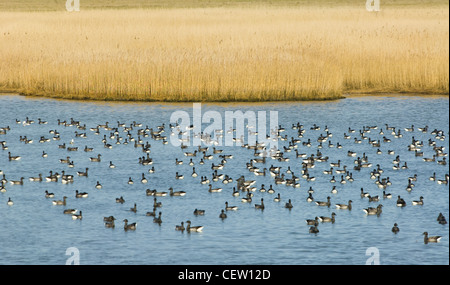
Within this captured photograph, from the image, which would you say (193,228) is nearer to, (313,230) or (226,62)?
(313,230)

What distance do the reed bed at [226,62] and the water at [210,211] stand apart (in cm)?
446

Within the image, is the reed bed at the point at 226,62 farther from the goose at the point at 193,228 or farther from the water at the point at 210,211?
the goose at the point at 193,228

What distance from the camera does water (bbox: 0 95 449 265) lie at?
19.1 m

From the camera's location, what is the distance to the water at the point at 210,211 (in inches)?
750

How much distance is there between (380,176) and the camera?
26.5m

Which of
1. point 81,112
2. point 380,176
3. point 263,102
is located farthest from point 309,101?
point 380,176

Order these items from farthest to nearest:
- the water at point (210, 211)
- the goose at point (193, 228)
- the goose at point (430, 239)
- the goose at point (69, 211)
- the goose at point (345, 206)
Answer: the goose at point (345, 206), the goose at point (69, 211), the goose at point (193, 228), the goose at point (430, 239), the water at point (210, 211)

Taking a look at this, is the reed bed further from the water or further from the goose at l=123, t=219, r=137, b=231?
the goose at l=123, t=219, r=137, b=231

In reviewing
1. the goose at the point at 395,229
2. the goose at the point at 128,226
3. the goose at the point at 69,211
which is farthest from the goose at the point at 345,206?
the goose at the point at 69,211

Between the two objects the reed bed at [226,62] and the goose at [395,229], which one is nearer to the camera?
the goose at [395,229]

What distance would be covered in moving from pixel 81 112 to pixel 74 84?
3.59 meters

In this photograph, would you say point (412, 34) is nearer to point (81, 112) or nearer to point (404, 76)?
point (404, 76)

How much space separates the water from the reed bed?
446cm

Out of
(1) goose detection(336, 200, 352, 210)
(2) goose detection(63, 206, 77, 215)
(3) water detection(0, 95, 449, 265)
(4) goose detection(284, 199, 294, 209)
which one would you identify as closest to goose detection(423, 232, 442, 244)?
(3) water detection(0, 95, 449, 265)
